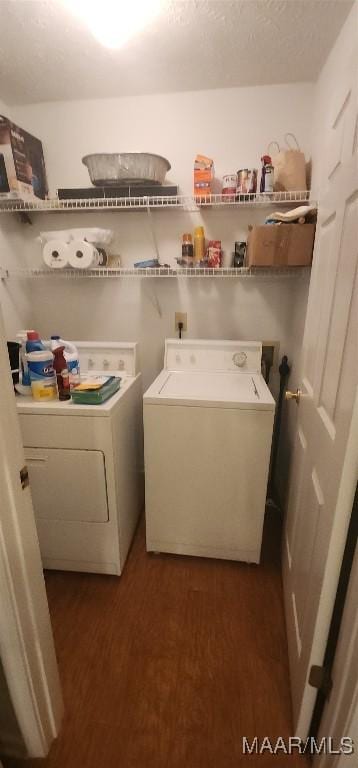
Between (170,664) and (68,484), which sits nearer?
(170,664)

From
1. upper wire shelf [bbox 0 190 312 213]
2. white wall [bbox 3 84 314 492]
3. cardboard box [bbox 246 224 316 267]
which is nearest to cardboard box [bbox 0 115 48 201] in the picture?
upper wire shelf [bbox 0 190 312 213]

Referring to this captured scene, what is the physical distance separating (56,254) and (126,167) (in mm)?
581

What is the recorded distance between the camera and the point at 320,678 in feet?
2.79

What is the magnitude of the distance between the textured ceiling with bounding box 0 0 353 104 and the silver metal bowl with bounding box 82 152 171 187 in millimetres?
385

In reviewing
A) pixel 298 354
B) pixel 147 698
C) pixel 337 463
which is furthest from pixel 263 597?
pixel 298 354

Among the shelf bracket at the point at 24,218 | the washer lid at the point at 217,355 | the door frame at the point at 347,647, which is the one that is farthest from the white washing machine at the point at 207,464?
the shelf bracket at the point at 24,218

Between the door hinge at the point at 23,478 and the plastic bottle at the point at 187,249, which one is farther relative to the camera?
the plastic bottle at the point at 187,249

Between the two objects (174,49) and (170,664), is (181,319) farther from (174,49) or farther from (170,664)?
(170,664)

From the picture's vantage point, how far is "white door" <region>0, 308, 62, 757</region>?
2.45 ft

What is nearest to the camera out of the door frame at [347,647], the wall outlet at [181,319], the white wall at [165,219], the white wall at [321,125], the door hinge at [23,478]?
the door frame at [347,647]

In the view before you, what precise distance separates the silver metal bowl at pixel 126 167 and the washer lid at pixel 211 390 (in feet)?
3.34

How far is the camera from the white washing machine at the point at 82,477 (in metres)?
1.36

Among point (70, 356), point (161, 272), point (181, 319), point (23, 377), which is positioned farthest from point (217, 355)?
point (23, 377)

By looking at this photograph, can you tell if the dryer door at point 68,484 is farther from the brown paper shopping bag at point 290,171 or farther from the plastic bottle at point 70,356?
the brown paper shopping bag at point 290,171
